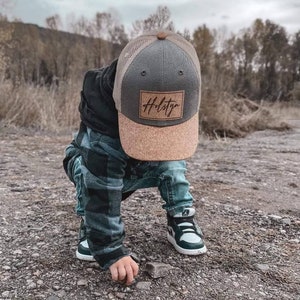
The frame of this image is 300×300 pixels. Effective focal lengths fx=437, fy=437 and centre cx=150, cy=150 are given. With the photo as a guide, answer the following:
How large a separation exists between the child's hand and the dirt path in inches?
2.4

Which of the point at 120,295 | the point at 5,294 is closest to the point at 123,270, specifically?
the point at 120,295

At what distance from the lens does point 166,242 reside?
1563 mm

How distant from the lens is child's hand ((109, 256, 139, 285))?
1.18 meters

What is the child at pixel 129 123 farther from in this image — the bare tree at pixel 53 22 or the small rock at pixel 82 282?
the bare tree at pixel 53 22

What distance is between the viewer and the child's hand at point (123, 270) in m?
1.18

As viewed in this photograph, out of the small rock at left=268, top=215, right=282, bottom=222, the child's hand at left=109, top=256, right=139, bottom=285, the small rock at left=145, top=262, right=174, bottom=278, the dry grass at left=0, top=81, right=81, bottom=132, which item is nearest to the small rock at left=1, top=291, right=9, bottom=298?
the child's hand at left=109, top=256, right=139, bottom=285

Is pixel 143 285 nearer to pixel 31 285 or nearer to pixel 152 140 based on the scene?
pixel 31 285

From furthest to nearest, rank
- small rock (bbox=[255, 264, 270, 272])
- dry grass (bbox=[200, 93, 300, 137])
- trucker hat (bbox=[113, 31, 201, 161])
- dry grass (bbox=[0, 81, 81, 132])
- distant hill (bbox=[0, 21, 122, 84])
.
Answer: distant hill (bbox=[0, 21, 122, 84]) < dry grass (bbox=[200, 93, 300, 137]) < dry grass (bbox=[0, 81, 81, 132]) < small rock (bbox=[255, 264, 270, 272]) < trucker hat (bbox=[113, 31, 201, 161])

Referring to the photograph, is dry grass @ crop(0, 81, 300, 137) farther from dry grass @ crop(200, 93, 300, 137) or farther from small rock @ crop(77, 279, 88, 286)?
small rock @ crop(77, 279, 88, 286)

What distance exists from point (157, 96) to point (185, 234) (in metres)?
0.57

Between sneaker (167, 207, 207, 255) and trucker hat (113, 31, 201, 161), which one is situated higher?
trucker hat (113, 31, 201, 161)

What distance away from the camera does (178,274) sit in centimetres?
134

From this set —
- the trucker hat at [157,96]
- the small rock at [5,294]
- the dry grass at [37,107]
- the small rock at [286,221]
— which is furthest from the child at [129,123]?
the dry grass at [37,107]

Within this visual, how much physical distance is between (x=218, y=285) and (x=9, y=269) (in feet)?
2.10
